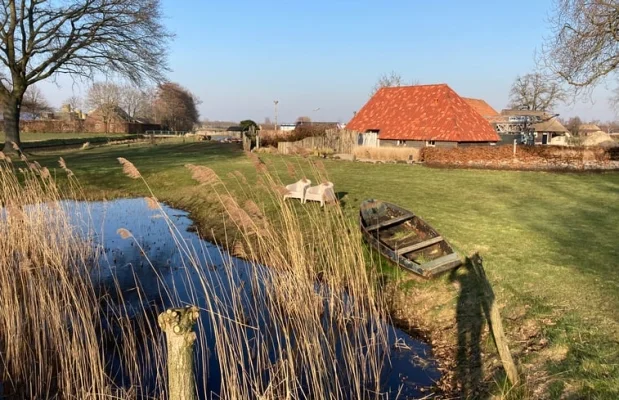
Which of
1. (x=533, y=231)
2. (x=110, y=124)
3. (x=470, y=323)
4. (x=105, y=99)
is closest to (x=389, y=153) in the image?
(x=533, y=231)

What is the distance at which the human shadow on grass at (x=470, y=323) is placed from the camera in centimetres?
451

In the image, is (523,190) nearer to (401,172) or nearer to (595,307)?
(401,172)

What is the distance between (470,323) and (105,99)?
251ft

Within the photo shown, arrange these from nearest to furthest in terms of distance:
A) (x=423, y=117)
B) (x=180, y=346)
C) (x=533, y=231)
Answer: (x=180, y=346), (x=533, y=231), (x=423, y=117)

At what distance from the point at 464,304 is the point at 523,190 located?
10.4 metres

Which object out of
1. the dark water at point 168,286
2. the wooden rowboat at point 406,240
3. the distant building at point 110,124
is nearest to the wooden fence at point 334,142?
the dark water at point 168,286

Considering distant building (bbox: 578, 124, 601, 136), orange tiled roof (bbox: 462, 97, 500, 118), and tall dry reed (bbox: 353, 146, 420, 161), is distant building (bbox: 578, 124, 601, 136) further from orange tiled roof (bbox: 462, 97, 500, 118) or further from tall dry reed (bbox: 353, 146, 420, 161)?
tall dry reed (bbox: 353, 146, 420, 161)

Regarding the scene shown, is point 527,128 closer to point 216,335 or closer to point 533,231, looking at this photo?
point 533,231

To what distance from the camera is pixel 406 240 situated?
8430mm

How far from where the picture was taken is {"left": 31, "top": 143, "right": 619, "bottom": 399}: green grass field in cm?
452

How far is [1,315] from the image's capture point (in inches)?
201

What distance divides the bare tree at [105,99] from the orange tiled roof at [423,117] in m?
51.1

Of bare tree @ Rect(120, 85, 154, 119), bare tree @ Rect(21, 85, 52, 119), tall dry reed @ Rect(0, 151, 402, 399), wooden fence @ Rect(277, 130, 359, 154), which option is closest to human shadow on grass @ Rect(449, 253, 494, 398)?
tall dry reed @ Rect(0, 151, 402, 399)

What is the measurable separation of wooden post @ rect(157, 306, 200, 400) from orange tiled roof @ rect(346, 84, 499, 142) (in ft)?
82.8
